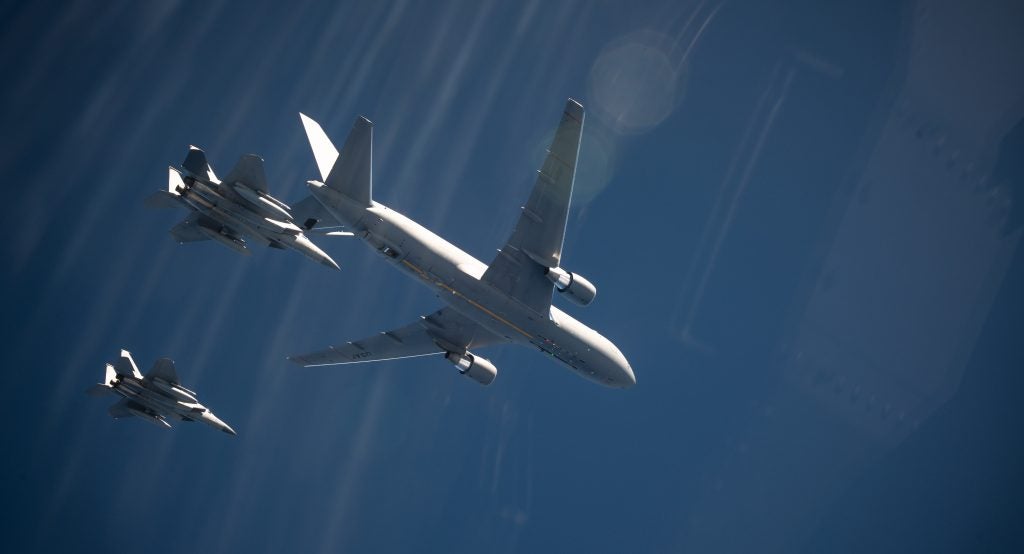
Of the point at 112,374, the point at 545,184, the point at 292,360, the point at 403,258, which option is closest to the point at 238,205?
the point at 403,258

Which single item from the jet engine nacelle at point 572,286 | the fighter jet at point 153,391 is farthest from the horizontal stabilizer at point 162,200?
the jet engine nacelle at point 572,286

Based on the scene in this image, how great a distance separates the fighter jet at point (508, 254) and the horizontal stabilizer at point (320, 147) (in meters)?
0.06

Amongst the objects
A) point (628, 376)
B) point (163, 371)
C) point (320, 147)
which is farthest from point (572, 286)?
point (163, 371)

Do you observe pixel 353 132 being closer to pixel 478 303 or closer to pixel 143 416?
pixel 478 303

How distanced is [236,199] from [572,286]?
1586 centimetres

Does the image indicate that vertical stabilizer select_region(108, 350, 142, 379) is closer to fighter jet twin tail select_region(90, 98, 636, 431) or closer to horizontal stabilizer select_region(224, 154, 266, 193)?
fighter jet twin tail select_region(90, 98, 636, 431)

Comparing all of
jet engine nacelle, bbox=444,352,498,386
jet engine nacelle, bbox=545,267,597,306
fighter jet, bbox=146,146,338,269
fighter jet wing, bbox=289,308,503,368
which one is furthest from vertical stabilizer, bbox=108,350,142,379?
jet engine nacelle, bbox=545,267,597,306

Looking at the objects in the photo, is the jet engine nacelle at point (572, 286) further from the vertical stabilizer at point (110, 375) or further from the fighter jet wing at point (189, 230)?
the vertical stabilizer at point (110, 375)

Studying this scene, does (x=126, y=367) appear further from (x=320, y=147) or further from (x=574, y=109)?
(x=574, y=109)

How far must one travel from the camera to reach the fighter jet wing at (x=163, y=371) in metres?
34.8

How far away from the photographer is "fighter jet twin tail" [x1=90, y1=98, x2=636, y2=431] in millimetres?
24797

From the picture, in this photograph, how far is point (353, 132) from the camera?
24438 mm

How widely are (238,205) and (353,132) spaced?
286 inches

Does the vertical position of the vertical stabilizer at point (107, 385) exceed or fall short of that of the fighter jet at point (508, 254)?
it falls short
